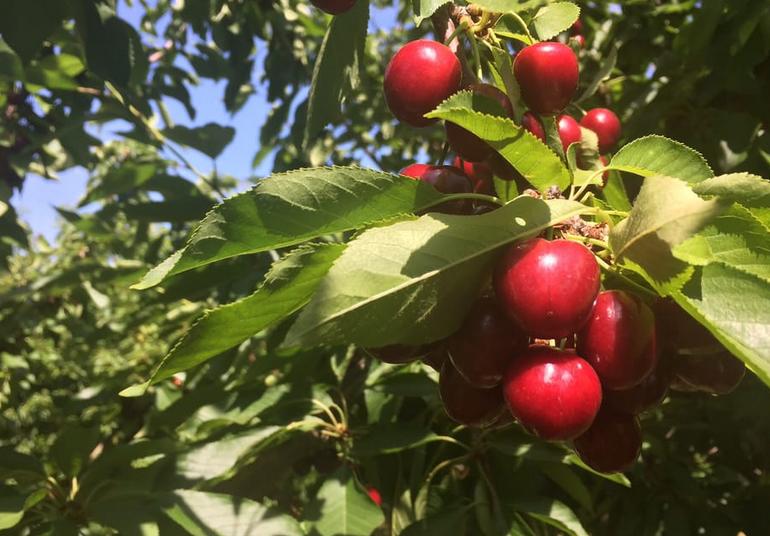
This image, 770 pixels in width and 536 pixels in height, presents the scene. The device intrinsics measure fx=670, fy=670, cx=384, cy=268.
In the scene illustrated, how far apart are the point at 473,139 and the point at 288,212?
0.27 metres

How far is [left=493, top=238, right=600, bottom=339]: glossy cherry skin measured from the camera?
63cm

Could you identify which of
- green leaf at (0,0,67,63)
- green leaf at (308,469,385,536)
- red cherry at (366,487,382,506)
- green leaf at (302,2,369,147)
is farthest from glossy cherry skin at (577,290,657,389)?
green leaf at (0,0,67,63)

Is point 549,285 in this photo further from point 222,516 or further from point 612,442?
point 222,516

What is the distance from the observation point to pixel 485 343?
705 millimetres

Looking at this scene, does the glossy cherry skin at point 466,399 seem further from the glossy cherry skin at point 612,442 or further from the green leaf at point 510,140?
the green leaf at point 510,140

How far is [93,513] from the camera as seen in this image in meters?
1.46

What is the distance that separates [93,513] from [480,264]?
1.20 m

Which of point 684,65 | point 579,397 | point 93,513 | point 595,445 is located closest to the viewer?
point 579,397

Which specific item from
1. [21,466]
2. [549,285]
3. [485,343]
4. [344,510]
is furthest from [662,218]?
[21,466]

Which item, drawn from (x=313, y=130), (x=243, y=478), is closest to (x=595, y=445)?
(x=313, y=130)

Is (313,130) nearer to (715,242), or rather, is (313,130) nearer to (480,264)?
(480,264)

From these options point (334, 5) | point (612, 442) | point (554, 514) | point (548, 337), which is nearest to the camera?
point (548, 337)

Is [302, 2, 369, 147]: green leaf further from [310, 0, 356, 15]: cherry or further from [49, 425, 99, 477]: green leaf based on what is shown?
[49, 425, 99, 477]: green leaf

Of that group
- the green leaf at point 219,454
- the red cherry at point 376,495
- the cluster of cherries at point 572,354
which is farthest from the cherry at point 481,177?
the red cherry at point 376,495
